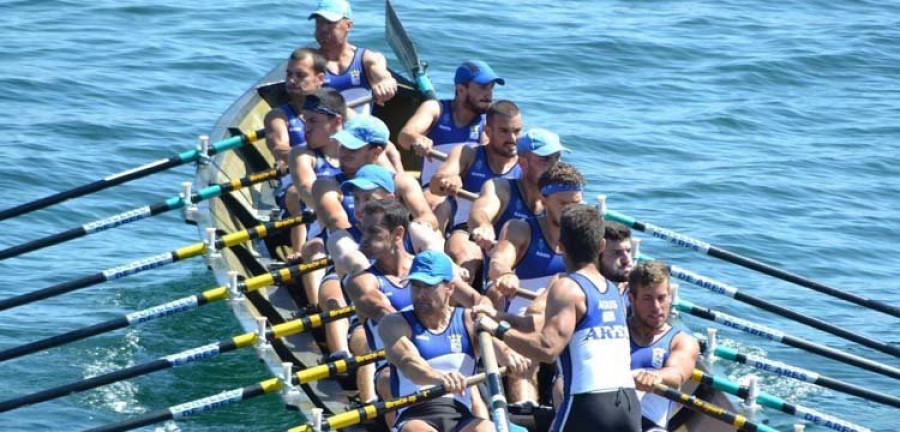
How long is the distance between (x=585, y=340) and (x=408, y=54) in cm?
721

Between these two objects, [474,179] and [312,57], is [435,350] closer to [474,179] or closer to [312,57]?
[474,179]

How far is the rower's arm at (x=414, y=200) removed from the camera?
13078mm

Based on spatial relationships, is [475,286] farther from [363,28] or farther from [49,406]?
[363,28]

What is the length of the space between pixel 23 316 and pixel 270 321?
3885 mm

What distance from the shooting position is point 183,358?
39.2ft

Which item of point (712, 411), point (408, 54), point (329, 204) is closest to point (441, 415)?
point (712, 411)

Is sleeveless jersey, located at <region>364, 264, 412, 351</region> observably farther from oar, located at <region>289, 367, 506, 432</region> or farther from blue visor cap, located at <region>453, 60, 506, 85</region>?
blue visor cap, located at <region>453, 60, 506, 85</region>

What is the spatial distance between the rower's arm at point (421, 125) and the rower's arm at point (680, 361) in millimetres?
3693

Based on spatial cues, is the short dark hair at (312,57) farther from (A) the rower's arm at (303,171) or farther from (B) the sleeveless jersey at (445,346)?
(B) the sleeveless jersey at (445,346)

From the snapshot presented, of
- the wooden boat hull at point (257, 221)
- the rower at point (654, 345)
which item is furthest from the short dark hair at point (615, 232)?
the wooden boat hull at point (257, 221)

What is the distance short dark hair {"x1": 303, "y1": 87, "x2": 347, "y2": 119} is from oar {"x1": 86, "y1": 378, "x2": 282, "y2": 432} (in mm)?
2833

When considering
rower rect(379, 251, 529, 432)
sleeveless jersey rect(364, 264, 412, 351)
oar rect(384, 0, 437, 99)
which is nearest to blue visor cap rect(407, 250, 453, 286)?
rower rect(379, 251, 529, 432)

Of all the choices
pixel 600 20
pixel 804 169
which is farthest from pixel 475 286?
pixel 600 20

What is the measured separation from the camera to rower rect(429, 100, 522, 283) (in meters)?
13.0
